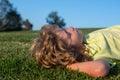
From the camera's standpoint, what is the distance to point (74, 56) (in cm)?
579

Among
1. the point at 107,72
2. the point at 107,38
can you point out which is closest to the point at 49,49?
the point at 107,72

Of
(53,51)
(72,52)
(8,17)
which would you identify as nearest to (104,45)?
(72,52)

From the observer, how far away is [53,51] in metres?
5.73

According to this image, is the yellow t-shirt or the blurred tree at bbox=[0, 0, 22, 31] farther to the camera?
the blurred tree at bbox=[0, 0, 22, 31]

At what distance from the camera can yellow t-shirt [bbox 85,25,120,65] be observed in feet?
20.6

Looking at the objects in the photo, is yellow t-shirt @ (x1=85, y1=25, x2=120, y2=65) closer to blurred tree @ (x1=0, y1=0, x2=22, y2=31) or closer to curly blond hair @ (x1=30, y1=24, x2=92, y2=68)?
curly blond hair @ (x1=30, y1=24, x2=92, y2=68)

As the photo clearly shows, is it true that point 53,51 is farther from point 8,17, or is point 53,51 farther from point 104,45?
point 8,17

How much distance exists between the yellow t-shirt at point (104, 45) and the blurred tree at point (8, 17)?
6683cm

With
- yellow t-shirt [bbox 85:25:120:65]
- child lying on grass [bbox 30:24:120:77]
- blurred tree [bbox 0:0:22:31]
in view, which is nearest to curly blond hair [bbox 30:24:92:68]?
child lying on grass [bbox 30:24:120:77]

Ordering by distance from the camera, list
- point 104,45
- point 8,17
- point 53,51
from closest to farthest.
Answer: point 53,51, point 104,45, point 8,17

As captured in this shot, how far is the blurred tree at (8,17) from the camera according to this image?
75.4 m

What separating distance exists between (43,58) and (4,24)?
70.0 m

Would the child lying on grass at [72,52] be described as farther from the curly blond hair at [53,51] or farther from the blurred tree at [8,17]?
the blurred tree at [8,17]

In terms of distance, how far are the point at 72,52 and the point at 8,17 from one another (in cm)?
7532
